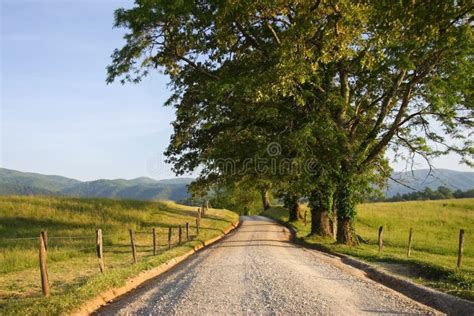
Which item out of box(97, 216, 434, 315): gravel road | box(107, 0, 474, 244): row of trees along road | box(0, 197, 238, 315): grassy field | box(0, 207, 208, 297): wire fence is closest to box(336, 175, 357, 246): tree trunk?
box(107, 0, 474, 244): row of trees along road

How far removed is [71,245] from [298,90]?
14657 mm

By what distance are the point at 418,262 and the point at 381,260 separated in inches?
93.0

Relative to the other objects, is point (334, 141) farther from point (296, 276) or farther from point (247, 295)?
point (247, 295)

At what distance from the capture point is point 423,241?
34781mm

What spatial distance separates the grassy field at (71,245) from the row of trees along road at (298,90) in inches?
282

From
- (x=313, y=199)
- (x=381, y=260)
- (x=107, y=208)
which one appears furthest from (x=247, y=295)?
(x=107, y=208)

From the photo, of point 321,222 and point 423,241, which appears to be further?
point 423,241

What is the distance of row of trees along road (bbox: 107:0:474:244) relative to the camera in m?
19.5

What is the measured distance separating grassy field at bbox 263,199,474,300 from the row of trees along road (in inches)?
192

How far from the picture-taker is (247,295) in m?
9.86

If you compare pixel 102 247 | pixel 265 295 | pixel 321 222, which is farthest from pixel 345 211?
pixel 265 295

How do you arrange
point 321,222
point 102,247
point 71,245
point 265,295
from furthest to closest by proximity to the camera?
point 321,222 → point 71,245 → point 102,247 → point 265,295

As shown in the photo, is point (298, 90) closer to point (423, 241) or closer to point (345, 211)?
point (345, 211)

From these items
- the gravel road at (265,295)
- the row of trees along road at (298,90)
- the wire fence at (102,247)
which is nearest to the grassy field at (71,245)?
the wire fence at (102,247)
